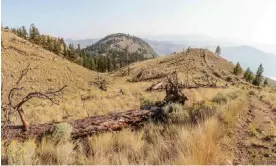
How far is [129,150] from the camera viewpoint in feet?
20.6

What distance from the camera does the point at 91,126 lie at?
26.1 ft

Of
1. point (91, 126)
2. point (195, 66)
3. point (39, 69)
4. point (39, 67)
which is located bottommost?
point (91, 126)

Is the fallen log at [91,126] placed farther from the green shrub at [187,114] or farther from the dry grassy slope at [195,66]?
the dry grassy slope at [195,66]

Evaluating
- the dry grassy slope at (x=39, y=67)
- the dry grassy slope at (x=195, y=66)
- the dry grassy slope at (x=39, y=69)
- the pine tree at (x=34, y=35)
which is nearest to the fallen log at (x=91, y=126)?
the dry grassy slope at (x=39, y=69)

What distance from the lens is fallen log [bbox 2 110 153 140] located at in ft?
23.4

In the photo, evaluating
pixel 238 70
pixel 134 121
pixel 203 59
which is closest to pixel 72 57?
pixel 203 59

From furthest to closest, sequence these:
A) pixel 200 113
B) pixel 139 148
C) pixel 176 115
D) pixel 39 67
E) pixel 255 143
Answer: pixel 39 67
pixel 200 113
pixel 176 115
pixel 255 143
pixel 139 148

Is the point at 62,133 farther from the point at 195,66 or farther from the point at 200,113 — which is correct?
the point at 195,66

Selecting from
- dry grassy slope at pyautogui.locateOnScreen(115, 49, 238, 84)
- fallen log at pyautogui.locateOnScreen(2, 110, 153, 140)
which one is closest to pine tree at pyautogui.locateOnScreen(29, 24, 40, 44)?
dry grassy slope at pyautogui.locateOnScreen(115, 49, 238, 84)

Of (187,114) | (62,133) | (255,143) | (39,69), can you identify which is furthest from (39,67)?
(255,143)

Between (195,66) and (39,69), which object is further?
(195,66)

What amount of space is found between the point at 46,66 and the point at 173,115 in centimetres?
4420

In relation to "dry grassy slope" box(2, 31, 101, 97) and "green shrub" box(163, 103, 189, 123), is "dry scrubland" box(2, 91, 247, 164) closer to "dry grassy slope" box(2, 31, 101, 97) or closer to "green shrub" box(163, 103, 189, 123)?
"green shrub" box(163, 103, 189, 123)

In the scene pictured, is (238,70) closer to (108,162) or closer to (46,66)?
(46,66)
